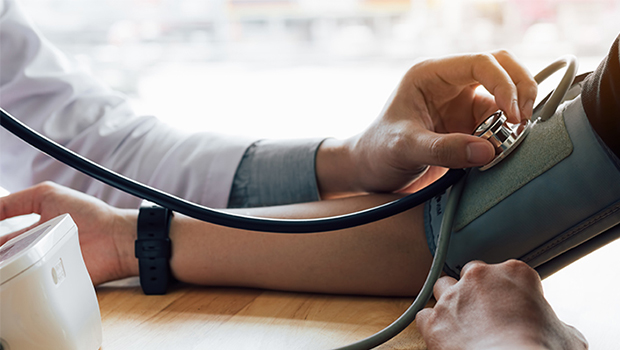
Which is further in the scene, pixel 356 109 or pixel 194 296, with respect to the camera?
pixel 356 109

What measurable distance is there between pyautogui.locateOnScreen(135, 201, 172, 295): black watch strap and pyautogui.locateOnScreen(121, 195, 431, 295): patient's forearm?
→ 12mm

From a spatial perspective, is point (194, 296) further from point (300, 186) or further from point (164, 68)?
point (164, 68)

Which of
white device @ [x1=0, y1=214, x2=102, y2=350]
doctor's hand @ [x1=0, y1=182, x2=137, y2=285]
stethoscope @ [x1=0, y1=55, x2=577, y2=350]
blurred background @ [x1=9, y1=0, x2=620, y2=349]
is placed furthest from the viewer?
blurred background @ [x1=9, y1=0, x2=620, y2=349]

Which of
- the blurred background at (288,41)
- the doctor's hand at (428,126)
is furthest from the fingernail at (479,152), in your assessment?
the blurred background at (288,41)

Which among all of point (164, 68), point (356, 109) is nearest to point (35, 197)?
point (356, 109)

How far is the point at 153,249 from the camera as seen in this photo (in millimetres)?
558

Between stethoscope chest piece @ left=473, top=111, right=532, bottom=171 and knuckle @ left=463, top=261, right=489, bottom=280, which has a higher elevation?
stethoscope chest piece @ left=473, top=111, right=532, bottom=171

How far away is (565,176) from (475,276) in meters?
0.12

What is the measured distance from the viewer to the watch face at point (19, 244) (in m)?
0.37

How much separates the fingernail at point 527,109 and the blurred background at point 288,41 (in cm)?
215

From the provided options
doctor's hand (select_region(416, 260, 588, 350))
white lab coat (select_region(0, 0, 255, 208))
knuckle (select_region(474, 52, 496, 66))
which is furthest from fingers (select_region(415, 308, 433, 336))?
white lab coat (select_region(0, 0, 255, 208))

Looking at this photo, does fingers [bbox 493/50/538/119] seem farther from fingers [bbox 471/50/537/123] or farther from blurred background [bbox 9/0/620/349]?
blurred background [bbox 9/0/620/349]

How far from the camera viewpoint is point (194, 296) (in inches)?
21.3

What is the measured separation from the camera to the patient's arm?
1.75 ft
